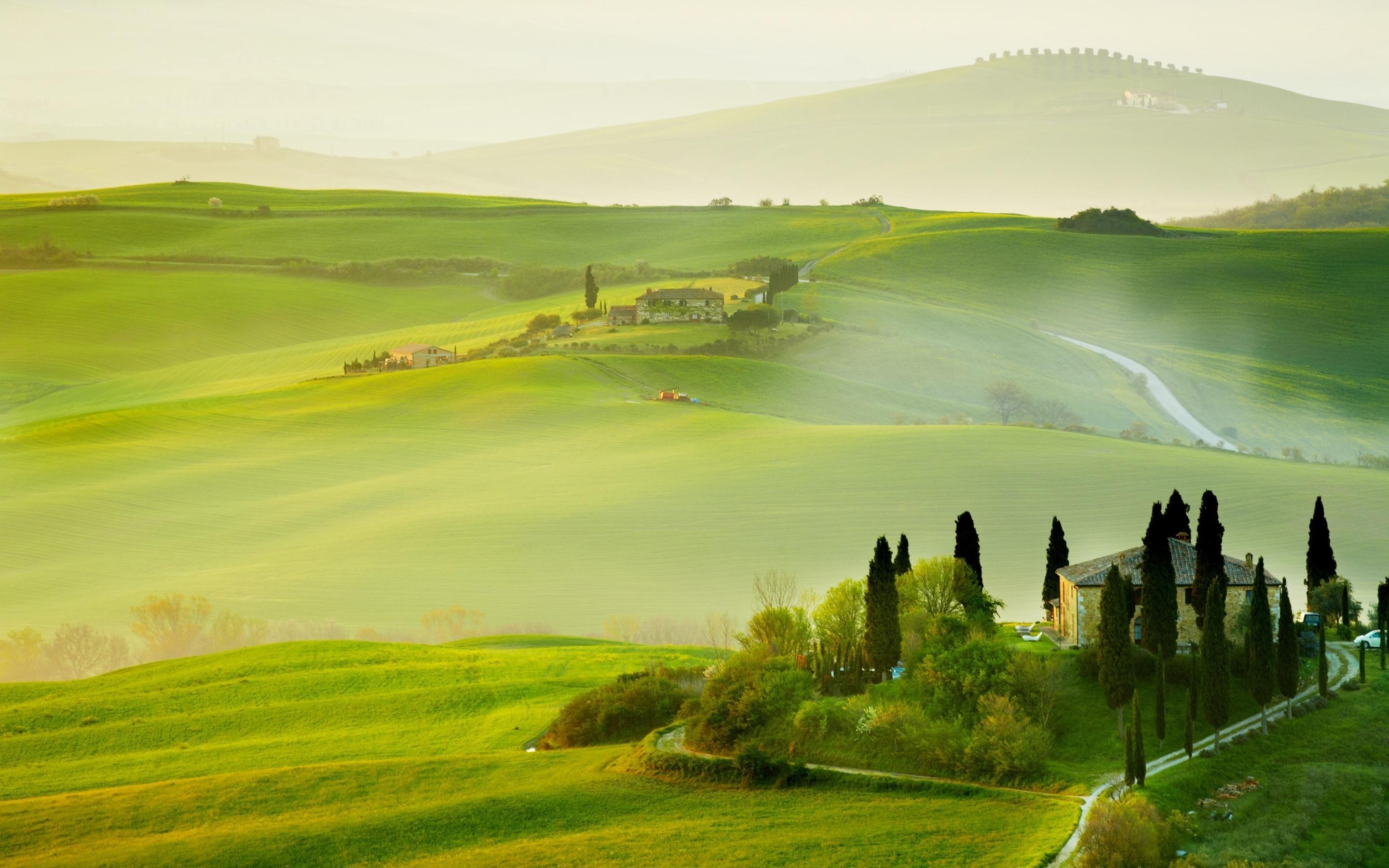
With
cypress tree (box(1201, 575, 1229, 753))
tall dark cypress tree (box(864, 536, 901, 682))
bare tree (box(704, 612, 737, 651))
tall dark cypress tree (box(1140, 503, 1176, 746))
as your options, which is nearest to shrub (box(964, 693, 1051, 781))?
cypress tree (box(1201, 575, 1229, 753))

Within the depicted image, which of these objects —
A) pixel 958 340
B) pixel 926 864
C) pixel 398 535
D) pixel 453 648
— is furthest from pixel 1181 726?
pixel 958 340

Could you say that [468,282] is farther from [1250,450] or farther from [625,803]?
[625,803]

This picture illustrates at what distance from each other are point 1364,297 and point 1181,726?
485ft

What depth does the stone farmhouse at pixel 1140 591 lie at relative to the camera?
1984 inches

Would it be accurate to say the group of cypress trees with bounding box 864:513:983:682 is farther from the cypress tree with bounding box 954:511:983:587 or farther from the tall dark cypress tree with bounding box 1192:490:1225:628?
the tall dark cypress tree with bounding box 1192:490:1225:628

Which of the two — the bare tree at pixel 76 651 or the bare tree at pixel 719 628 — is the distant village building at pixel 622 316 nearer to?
the bare tree at pixel 719 628

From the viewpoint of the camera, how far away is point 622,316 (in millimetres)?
146125

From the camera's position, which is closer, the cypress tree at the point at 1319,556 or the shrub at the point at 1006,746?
the shrub at the point at 1006,746

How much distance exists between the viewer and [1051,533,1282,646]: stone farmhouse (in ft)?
165

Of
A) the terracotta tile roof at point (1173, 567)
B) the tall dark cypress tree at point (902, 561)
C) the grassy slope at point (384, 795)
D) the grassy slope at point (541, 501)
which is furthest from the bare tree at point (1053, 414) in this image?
the grassy slope at point (384, 795)

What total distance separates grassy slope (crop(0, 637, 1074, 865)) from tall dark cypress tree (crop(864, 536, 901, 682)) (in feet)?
30.3

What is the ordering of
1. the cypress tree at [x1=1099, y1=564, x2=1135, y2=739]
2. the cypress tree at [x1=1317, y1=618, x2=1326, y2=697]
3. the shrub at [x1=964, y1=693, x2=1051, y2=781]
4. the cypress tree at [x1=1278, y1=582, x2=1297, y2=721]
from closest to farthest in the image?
1. the shrub at [x1=964, y1=693, x2=1051, y2=781]
2. the cypress tree at [x1=1278, y1=582, x2=1297, y2=721]
3. the cypress tree at [x1=1099, y1=564, x2=1135, y2=739]
4. the cypress tree at [x1=1317, y1=618, x2=1326, y2=697]

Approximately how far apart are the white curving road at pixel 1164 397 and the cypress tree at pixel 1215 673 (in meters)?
82.3

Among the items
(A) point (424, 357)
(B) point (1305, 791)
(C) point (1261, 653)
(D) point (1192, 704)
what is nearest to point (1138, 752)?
(B) point (1305, 791)
